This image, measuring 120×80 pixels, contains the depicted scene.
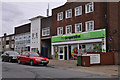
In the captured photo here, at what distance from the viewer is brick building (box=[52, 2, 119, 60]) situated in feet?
75.1

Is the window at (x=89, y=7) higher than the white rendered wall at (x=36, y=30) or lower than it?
higher

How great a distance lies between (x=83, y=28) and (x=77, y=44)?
2.59 m

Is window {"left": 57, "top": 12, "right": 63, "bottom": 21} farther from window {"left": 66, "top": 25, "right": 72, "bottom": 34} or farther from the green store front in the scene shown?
the green store front

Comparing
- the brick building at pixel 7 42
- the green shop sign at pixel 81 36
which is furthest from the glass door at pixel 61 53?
the brick building at pixel 7 42

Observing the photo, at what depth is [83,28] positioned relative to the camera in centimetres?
2622

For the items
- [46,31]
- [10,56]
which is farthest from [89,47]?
[46,31]

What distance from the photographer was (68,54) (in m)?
28.3

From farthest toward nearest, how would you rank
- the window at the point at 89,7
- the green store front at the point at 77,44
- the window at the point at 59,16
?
1. the window at the point at 59,16
2. the window at the point at 89,7
3. the green store front at the point at 77,44

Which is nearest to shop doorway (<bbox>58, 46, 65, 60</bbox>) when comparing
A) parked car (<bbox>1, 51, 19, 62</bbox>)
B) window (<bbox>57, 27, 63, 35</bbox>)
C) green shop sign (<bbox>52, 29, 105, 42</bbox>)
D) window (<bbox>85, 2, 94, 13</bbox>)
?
green shop sign (<bbox>52, 29, 105, 42</bbox>)

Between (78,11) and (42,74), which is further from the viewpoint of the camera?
(78,11)

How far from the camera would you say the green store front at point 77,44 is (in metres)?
23.5

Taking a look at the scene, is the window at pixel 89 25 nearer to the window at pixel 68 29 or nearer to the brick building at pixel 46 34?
the window at pixel 68 29

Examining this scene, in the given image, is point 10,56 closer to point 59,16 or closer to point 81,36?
point 81,36

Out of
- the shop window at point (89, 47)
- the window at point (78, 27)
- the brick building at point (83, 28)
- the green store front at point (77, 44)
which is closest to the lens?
the brick building at point (83, 28)
